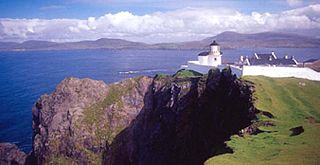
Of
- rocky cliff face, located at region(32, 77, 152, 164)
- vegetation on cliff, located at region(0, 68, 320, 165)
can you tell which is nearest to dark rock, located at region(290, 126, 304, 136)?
vegetation on cliff, located at region(0, 68, 320, 165)

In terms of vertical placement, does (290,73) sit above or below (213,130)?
above

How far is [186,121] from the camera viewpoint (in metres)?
61.6

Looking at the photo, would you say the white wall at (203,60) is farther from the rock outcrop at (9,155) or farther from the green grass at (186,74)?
the rock outcrop at (9,155)

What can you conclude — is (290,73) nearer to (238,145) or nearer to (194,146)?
(194,146)

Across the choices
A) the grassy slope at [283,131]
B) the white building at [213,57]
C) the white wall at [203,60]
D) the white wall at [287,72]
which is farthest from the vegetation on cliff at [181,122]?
the white building at [213,57]

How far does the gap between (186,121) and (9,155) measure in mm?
44577

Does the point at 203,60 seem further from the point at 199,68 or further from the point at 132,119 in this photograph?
the point at 132,119

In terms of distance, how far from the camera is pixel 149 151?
238 ft

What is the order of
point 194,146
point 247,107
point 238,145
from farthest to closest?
point 194,146 → point 247,107 → point 238,145

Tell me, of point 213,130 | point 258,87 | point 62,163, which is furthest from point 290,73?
point 62,163

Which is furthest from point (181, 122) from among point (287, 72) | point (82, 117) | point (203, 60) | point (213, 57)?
point (82, 117)

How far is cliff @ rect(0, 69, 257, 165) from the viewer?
57.5 meters

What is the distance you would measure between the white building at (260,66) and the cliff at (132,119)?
4.88 metres

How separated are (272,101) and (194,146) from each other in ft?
52.4
